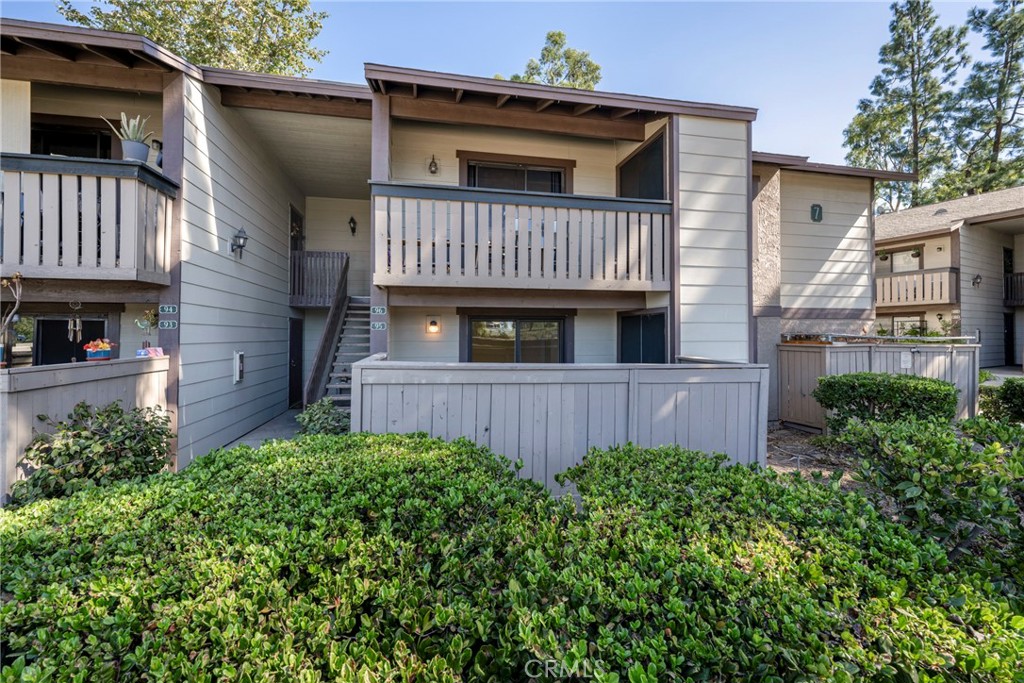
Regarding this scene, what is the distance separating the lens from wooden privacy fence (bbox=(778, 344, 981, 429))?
6.83 metres

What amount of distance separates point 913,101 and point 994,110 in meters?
3.05

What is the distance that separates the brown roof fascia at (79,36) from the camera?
176 inches

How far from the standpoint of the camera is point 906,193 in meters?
23.0

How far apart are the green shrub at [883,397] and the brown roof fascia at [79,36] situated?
1009 centimetres

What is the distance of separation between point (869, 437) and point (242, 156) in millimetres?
8757

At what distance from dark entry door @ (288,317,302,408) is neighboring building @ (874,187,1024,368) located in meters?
18.1

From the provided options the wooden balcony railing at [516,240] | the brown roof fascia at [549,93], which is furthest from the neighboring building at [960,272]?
the wooden balcony railing at [516,240]

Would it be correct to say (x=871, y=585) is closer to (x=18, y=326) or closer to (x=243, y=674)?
(x=243, y=674)

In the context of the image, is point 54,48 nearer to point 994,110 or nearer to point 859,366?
point 859,366

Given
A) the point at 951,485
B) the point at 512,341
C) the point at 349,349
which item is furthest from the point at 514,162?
the point at 951,485

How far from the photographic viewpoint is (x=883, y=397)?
585 centimetres

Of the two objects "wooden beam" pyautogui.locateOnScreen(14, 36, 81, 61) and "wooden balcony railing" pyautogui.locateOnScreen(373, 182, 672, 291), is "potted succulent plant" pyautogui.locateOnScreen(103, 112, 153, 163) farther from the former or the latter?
"wooden balcony railing" pyautogui.locateOnScreen(373, 182, 672, 291)

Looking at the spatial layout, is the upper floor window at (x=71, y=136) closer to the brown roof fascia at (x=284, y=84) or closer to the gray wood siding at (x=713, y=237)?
the brown roof fascia at (x=284, y=84)

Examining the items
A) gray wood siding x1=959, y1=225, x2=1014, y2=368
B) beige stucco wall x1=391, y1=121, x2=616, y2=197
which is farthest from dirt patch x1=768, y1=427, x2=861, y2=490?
gray wood siding x1=959, y1=225, x2=1014, y2=368
